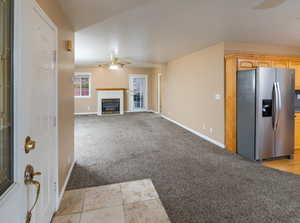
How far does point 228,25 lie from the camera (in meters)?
2.95

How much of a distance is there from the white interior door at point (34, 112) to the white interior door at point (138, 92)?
7.96 meters

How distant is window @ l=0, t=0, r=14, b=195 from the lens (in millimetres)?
675

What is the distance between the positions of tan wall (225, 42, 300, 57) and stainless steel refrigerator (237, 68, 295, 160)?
87 centimetres

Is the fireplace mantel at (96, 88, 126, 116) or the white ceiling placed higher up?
the white ceiling

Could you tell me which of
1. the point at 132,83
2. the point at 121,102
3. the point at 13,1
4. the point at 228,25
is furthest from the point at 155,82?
the point at 13,1

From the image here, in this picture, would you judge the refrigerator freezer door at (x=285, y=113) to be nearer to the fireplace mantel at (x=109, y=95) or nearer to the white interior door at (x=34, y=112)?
the white interior door at (x=34, y=112)

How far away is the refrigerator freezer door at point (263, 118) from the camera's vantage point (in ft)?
10.1

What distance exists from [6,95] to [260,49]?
493cm

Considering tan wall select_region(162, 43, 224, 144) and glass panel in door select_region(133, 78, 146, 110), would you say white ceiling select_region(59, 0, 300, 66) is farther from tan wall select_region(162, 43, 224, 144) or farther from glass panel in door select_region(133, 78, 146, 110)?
glass panel in door select_region(133, 78, 146, 110)

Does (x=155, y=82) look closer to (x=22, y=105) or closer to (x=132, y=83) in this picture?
(x=132, y=83)

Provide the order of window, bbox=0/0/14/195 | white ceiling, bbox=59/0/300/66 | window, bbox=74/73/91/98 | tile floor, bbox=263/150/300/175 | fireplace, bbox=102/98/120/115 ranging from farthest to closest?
fireplace, bbox=102/98/120/115
window, bbox=74/73/91/98
tile floor, bbox=263/150/300/175
white ceiling, bbox=59/0/300/66
window, bbox=0/0/14/195

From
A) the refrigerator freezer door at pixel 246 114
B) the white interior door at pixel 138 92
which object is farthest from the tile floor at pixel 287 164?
the white interior door at pixel 138 92

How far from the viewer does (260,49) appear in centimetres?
408

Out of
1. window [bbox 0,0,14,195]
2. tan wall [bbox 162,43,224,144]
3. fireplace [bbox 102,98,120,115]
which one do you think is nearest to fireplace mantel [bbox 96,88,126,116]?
fireplace [bbox 102,98,120,115]
